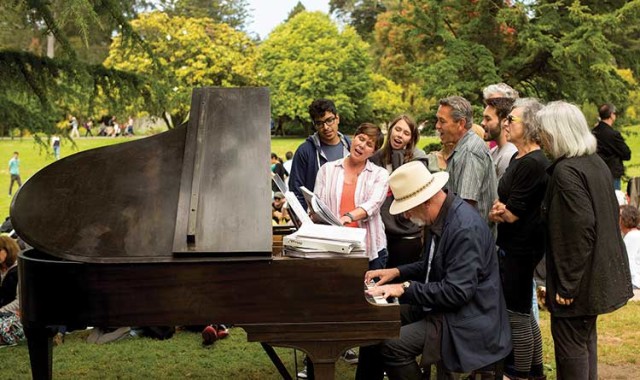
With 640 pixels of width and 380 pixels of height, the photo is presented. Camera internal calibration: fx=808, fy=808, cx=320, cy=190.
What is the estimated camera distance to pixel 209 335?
24.4ft

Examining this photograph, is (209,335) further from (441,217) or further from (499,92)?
(441,217)

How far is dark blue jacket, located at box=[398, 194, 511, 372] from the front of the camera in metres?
4.41

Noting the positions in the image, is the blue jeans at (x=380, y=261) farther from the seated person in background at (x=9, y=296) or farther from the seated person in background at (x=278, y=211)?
the seated person in background at (x=278, y=211)

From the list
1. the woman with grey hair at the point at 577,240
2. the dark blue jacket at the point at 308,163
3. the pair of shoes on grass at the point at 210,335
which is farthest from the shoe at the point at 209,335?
the woman with grey hair at the point at 577,240

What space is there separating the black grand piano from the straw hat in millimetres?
496

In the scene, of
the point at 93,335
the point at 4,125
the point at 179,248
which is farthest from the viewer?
the point at 4,125

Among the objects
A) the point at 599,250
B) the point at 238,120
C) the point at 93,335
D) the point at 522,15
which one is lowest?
the point at 93,335

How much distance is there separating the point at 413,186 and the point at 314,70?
44.8 metres

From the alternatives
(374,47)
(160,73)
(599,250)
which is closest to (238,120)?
(599,250)

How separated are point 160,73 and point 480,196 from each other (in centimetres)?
633

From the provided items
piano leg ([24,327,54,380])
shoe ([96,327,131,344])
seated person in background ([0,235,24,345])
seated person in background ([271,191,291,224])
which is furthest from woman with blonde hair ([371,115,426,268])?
seated person in background ([271,191,291,224])

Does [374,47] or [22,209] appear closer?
[22,209]

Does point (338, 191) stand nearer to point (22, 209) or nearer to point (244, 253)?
point (244, 253)

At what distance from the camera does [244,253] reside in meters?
4.24
